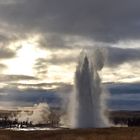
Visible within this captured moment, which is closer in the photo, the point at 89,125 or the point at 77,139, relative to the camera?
the point at 77,139

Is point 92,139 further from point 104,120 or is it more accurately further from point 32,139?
point 104,120

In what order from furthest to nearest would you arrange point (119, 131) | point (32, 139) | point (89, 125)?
point (89, 125) → point (119, 131) → point (32, 139)

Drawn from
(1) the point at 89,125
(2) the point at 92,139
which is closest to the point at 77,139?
(2) the point at 92,139

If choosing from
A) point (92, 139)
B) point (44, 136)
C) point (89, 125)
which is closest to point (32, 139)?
point (44, 136)

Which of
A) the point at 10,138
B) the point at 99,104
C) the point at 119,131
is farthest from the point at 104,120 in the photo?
the point at 10,138

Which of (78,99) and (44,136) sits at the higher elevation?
(78,99)

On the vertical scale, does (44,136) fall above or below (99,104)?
below

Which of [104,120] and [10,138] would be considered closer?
[10,138]

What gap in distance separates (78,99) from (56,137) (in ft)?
186

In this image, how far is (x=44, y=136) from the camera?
83125mm

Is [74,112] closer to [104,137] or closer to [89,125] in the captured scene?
[89,125]

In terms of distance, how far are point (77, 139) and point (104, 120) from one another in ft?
198

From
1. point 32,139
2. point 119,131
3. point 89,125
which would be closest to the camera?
point 32,139

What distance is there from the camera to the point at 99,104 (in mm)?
141500
